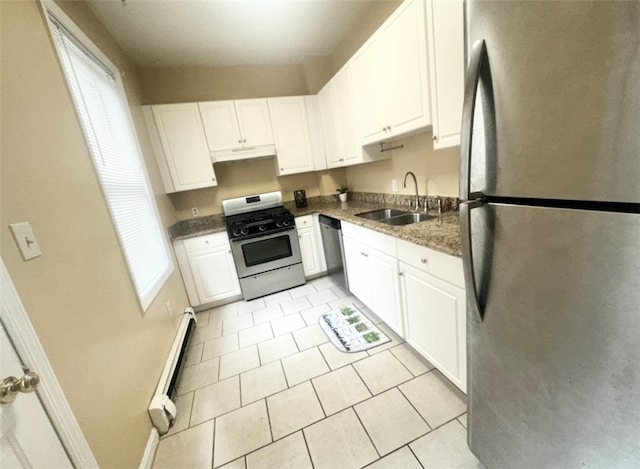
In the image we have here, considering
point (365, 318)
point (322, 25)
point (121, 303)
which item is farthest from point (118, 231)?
point (322, 25)

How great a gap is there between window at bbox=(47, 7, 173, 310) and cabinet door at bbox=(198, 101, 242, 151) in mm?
796

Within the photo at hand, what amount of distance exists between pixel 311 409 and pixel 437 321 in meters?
0.91

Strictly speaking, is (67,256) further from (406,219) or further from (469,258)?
(406,219)

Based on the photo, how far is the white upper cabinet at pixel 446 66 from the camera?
1255 millimetres

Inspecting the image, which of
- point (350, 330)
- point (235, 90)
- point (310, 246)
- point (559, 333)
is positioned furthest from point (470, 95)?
point (235, 90)

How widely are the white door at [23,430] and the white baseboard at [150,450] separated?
1.90ft

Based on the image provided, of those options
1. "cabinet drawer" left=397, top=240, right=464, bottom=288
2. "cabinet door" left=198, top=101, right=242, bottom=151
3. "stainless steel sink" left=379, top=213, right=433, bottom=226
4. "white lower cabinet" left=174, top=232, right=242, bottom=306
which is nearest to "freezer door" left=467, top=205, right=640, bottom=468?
"cabinet drawer" left=397, top=240, right=464, bottom=288

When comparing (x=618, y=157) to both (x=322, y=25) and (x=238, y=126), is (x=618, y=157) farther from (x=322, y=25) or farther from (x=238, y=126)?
(x=238, y=126)

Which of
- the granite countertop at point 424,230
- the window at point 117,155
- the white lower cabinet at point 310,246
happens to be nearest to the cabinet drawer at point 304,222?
the white lower cabinet at point 310,246

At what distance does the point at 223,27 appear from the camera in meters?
2.31

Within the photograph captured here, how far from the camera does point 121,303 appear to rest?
138 centimetres

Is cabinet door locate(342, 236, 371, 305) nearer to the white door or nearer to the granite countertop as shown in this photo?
the granite countertop

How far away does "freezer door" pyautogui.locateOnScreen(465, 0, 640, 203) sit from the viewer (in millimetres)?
476

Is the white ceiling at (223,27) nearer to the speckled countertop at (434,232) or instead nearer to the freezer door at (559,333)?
the speckled countertop at (434,232)
